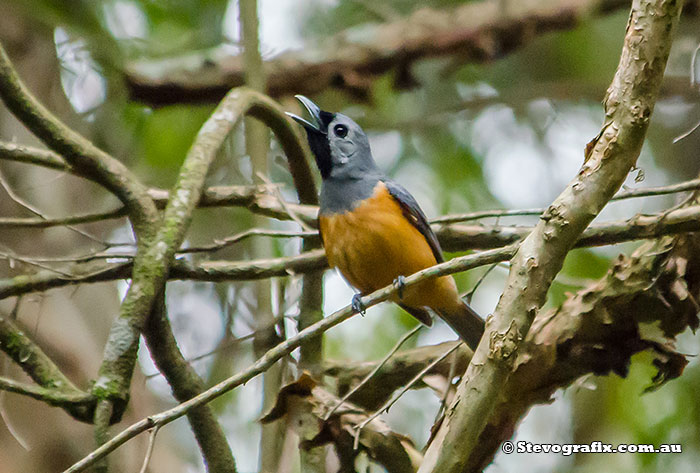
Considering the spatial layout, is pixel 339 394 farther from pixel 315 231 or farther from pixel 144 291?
pixel 144 291

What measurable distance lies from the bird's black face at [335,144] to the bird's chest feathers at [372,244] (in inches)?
18.3

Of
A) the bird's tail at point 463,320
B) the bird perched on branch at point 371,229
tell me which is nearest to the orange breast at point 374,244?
the bird perched on branch at point 371,229

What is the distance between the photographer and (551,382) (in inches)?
152

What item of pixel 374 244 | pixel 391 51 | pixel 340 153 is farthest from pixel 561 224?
pixel 391 51

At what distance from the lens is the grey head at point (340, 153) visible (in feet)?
14.5

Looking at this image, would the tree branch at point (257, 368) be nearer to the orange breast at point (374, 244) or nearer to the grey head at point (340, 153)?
the orange breast at point (374, 244)

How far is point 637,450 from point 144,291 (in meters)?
3.73

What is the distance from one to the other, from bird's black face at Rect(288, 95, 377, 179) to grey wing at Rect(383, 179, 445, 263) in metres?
0.28

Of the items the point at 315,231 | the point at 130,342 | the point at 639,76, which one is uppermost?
the point at 315,231

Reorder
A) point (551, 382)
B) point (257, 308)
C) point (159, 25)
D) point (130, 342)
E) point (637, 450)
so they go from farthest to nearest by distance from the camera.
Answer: point (159, 25), point (637, 450), point (257, 308), point (551, 382), point (130, 342)

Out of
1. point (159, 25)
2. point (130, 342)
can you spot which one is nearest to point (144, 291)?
point (130, 342)

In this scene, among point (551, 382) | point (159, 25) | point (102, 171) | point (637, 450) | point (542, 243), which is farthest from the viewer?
point (159, 25)

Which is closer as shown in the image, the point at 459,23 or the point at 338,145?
the point at 338,145

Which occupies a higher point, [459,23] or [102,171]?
[459,23]
